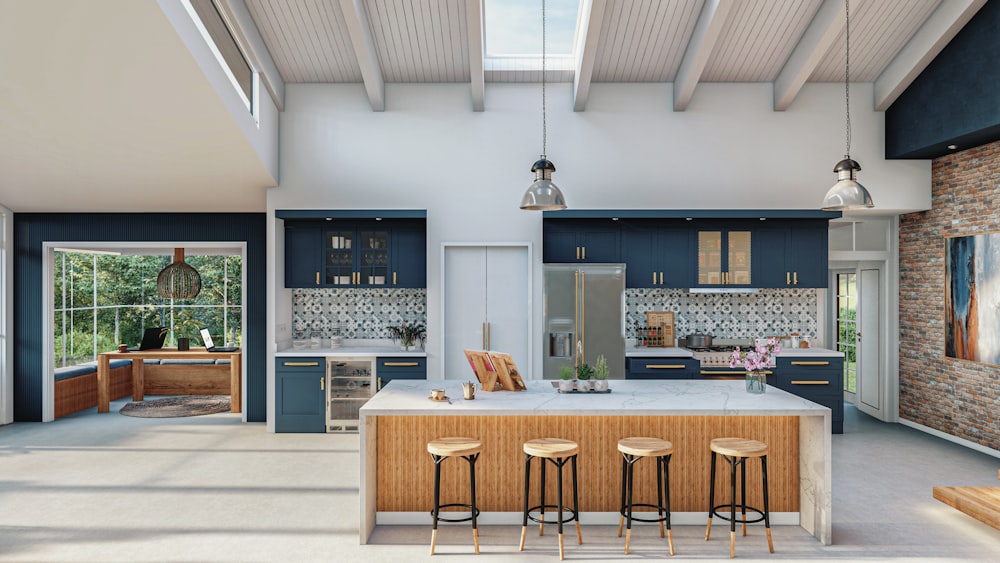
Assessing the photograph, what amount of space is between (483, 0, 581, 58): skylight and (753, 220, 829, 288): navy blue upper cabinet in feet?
9.95

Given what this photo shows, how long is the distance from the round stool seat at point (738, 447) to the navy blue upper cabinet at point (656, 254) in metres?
3.07

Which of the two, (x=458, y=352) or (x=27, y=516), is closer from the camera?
(x=27, y=516)

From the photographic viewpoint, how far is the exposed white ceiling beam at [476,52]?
19.6 feet

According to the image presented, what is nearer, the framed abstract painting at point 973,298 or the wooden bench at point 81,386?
the framed abstract painting at point 973,298

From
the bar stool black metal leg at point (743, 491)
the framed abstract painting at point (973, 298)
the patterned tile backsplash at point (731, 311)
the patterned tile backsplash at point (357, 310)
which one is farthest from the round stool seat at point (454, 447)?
the framed abstract painting at point (973, 298)

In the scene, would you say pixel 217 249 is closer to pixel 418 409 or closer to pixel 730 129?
pixel 418 409

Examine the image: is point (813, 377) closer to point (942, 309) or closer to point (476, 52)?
point (942, 309)

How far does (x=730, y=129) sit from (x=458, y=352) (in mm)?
4034

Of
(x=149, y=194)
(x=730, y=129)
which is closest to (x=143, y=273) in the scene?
(x=149, y=194)

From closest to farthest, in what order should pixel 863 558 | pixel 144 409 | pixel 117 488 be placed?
pixel 863 558 → pixel 117 488 → pixel 144 409

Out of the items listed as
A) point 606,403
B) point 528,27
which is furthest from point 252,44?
point 606,403

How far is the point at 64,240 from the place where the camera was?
26.1 ft

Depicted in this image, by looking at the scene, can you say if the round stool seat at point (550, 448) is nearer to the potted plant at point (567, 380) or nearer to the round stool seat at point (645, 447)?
the round stool seat at point (645, 447)

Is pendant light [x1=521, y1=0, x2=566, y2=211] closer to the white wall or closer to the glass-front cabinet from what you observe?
the white wall
